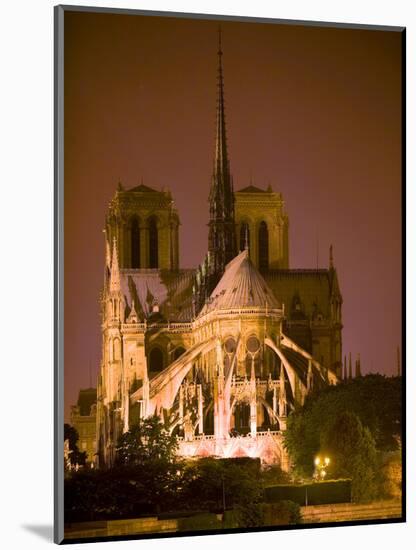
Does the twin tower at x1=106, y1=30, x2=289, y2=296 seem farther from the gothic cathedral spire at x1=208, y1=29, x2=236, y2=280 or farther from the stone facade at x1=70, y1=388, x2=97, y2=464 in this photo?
the stone facade at x1=70, y1=388, x2=97, y2=464

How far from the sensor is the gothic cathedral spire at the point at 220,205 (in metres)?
17.2

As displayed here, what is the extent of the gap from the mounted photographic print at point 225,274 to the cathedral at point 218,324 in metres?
0.02

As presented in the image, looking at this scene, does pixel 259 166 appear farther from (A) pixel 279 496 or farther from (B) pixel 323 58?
(A) pixel 279 496

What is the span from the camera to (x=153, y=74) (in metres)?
17.0

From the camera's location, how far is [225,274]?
680 inches

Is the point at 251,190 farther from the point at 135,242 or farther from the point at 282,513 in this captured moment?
the point at 282,513

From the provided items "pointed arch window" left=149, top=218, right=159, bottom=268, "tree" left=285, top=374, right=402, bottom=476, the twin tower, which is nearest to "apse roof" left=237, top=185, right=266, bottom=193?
the twin tower

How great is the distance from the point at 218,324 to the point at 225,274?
1.63 ft

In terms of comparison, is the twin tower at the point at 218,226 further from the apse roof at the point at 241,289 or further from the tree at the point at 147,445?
the tree at the point at 147,445

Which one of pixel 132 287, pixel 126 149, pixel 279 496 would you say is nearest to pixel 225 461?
pixel 279 496

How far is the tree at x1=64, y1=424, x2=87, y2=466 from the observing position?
1644 cm

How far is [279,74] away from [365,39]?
91cm

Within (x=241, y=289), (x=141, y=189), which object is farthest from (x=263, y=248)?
(x=141, y=189)

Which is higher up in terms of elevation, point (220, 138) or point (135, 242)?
point (220, 138)
